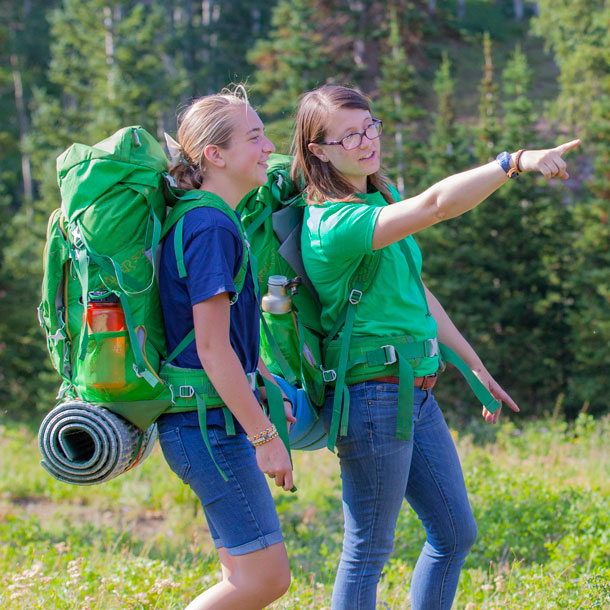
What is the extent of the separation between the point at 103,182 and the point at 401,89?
18108 mm

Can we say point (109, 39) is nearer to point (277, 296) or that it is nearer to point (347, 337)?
point (277, 296)

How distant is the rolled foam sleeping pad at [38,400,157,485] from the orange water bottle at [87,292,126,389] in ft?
0.33

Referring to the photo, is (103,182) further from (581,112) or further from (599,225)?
(581,112)

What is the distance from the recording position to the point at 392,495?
2598 mm

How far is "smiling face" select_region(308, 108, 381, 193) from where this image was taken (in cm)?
278

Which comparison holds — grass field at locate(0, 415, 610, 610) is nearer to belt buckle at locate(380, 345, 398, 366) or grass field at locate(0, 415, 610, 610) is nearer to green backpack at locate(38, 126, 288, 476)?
green backpack at locate(38, 126, 288, 476)

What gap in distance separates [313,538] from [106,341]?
380cm

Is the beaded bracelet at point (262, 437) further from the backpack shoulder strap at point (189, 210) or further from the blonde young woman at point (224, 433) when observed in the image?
the backpack shoulder strap at point (189, 210)

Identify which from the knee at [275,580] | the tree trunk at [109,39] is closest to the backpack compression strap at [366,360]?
the knee at [275,580]

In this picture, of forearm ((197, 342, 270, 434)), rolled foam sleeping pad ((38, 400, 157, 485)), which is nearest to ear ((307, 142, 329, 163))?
forearm ((197, 342, 270, 434))

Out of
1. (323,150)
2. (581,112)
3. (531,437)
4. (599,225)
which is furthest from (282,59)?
(323,150)

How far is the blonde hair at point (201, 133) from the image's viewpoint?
2.49m

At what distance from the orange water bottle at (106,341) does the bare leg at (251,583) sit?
0.64m

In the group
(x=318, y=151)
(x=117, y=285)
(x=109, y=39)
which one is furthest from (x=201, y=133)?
(x=109, y=39)
